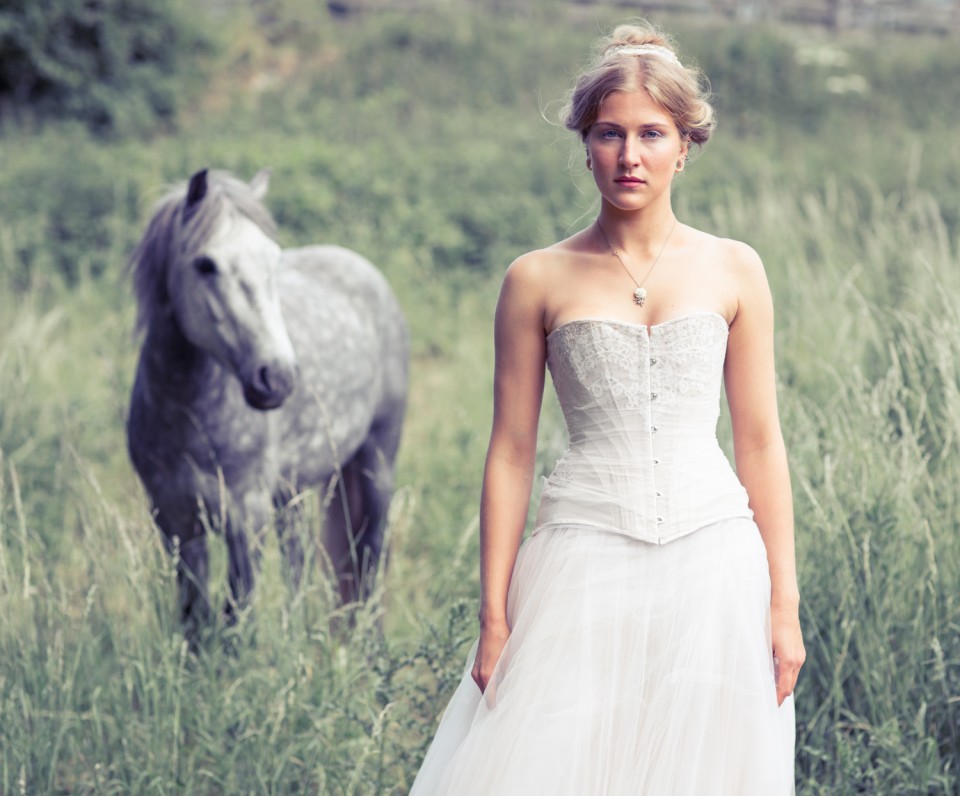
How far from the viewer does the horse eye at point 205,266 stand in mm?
3518

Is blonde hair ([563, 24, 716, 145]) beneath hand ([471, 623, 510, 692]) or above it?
above

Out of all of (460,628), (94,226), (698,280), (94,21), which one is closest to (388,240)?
(94,226)

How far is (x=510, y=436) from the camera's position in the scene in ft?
6.92

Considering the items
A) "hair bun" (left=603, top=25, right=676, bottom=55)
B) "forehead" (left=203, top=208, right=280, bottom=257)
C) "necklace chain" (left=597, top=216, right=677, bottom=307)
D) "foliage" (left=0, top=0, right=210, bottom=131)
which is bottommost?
"necklace chain" (left=597, top=216, right=677, bottom=307)

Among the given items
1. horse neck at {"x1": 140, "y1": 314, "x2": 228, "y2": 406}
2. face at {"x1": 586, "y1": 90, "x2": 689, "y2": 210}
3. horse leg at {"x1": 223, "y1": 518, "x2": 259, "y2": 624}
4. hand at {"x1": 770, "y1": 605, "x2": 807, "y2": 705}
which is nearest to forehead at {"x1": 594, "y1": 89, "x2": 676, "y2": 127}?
face at {"x1": 586, "y1": 90, "x2": 689, "y2": 210}

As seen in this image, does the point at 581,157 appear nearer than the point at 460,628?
Yes

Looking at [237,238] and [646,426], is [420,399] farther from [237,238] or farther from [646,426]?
[646,426]

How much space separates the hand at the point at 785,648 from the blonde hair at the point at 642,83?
86 centimetres

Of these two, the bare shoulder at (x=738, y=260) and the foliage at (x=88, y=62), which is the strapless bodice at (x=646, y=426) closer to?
the bare shoulder at (x=738, y=260)

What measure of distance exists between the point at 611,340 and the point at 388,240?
8.43 meters

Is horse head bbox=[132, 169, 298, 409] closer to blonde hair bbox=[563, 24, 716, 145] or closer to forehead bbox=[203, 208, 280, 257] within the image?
forehead bbox=[203, 208, 280, 257]

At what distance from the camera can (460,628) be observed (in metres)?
3.05

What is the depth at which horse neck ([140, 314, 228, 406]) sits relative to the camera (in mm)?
3678

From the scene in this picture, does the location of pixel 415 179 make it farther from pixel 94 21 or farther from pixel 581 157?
pixel 581 157
